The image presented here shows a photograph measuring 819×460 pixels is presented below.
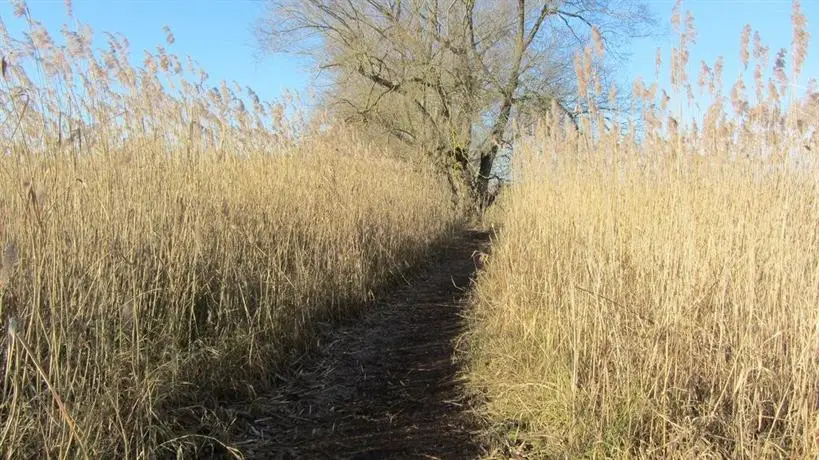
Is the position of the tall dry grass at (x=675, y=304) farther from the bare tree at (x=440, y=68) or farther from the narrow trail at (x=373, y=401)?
the bare tree at (x=440, y=68)

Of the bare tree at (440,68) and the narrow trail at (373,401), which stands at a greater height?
the bare tree at (440,68)

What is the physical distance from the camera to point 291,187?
4.80m

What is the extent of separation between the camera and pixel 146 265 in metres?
2.50

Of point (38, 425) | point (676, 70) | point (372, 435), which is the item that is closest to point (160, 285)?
point (38, 425)

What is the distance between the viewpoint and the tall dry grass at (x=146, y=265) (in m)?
1.78

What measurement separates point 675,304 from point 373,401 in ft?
5.39

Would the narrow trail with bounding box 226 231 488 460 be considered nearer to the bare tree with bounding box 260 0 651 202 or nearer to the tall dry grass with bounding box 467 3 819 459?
the tall dry grass with bounding box 467 3 819 459

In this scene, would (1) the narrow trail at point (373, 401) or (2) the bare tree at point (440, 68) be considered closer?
(1) the narrow trail at point (373, 401)

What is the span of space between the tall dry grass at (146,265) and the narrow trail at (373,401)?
0.65 feet

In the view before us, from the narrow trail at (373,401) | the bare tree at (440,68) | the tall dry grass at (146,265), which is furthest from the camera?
the bare tree at (440,68)

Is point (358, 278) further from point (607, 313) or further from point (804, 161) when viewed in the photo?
point (804, 161)

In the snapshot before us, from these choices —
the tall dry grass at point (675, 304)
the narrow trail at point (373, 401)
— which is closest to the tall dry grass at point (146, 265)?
the narrow trail at point (373, 401)

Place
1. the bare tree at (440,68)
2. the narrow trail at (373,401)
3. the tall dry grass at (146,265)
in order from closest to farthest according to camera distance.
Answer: the tall dry grass at (146,265)
the narrow trail at (373,401)
the bare tree at (440,68)

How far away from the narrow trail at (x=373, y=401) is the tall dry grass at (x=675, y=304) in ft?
0.77
